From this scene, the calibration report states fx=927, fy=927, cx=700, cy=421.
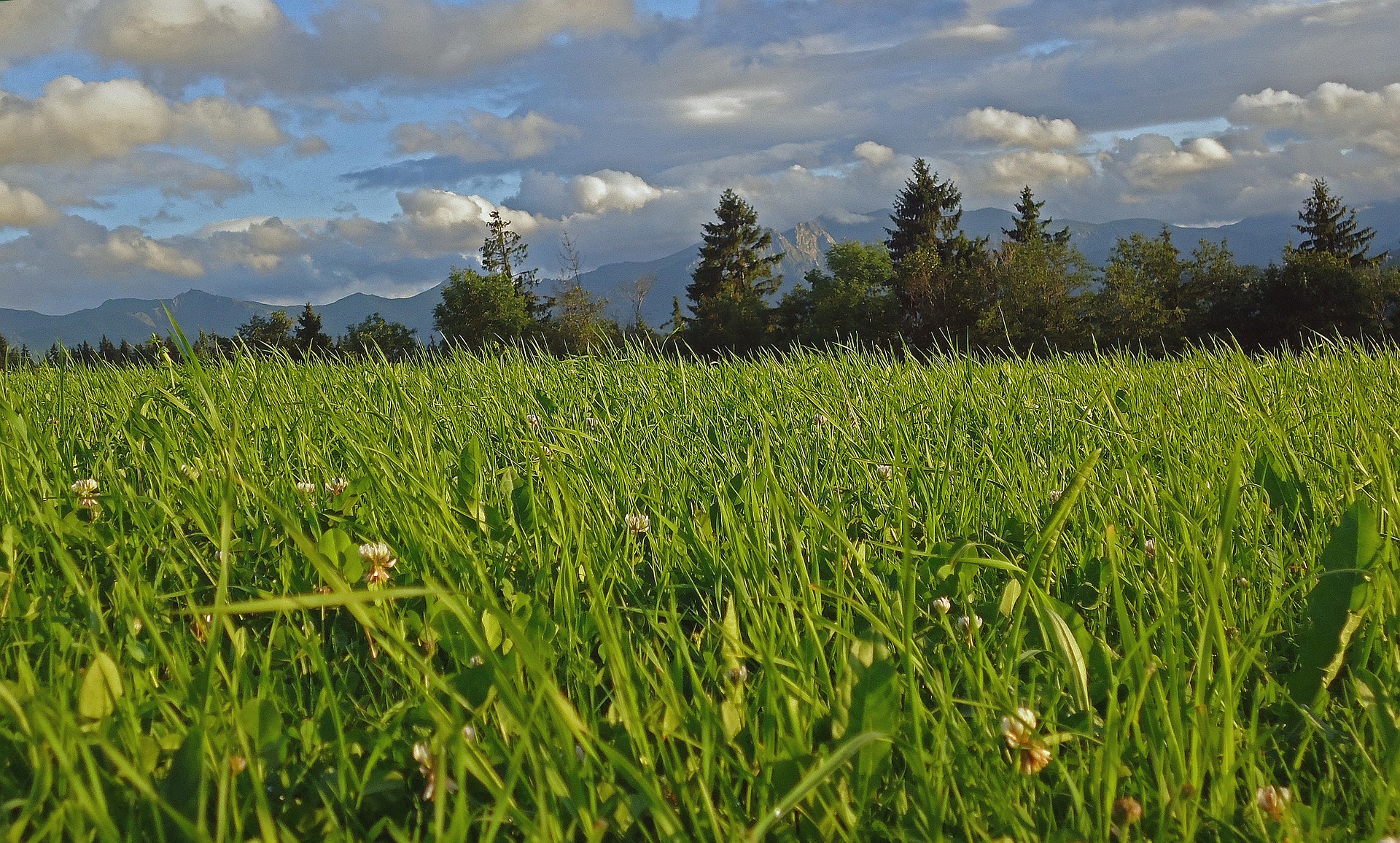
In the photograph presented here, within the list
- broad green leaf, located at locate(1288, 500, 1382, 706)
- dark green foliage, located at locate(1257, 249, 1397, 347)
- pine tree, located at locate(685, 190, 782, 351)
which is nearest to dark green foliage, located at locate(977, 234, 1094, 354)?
dark green foliage, located at locate(1257, 249, 1397, 347)

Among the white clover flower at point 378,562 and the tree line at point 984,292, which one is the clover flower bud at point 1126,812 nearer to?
the white clover flower at point 378,562

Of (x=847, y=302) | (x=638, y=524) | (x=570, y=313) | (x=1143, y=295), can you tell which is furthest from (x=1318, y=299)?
(x=638, y=524)

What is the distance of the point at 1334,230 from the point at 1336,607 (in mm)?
85756

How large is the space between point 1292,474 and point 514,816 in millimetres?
2195

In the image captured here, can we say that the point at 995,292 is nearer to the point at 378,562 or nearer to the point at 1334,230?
the point at 1334,230

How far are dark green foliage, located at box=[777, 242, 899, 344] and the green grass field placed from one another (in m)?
57.8

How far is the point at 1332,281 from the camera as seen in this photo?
5481 centimetres

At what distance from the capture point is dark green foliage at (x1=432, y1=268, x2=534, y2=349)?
7281 cm

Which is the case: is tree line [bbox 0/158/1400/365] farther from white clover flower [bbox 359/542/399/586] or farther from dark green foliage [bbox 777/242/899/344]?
white clover flower [bbox 359/542/399/586]

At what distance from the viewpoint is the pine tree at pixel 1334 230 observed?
70625mm

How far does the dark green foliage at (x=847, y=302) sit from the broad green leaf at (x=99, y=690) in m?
59.0

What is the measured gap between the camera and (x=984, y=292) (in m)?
64.9

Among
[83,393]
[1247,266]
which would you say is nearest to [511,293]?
[1247,266]

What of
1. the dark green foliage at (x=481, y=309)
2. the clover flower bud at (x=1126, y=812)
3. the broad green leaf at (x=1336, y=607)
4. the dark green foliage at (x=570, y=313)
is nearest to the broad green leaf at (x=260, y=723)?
the clover flower bud at (x=1126, y=812)
